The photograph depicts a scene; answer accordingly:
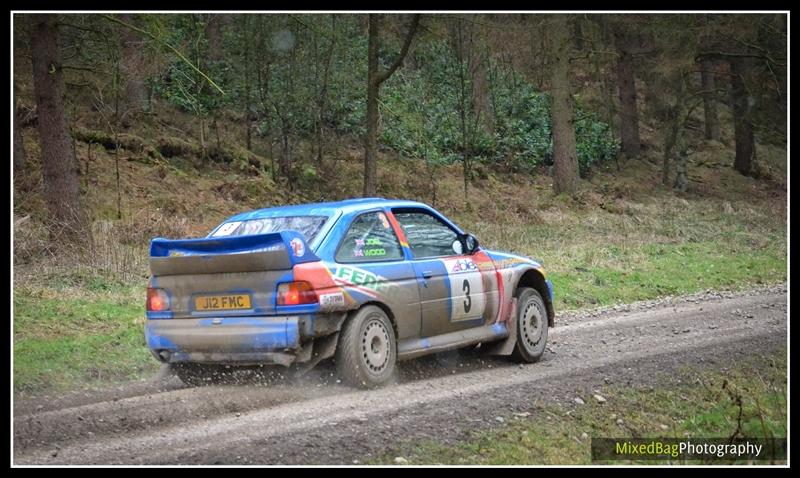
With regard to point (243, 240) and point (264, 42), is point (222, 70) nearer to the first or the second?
point (264, 42)

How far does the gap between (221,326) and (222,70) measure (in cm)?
1862

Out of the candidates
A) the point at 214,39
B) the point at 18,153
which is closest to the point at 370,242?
the point at 18,153

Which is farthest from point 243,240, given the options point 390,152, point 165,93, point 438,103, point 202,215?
point 438,103

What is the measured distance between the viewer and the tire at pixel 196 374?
8172mm

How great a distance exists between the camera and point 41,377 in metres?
8.51

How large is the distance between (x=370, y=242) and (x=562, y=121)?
1940cm

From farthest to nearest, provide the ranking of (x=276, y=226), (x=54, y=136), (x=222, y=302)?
(x=54, y=136) → (x=276, y=226) → (x=222, y=302)

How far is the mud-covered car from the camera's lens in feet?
24.8

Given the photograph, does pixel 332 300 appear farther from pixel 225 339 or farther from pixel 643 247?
pixel 643 247

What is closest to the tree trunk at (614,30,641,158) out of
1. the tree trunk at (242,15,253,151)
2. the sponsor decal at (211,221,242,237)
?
the tree trunk at (242,15,253,151)

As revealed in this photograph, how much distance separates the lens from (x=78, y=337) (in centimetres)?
1005

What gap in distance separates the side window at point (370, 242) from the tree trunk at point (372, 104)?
8.82m

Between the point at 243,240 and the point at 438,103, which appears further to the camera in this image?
the point at 438,103

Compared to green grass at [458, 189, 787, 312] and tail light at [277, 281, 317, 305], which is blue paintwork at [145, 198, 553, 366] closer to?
tail light at [277, 281, 317, 305]
